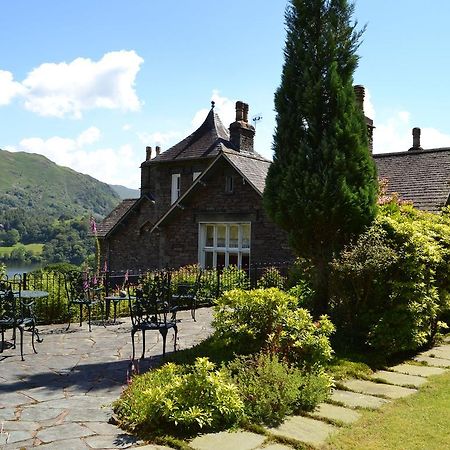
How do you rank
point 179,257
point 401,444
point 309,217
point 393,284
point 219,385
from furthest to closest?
point 179,257
point 309,217
point 393,284
point 219,385
point 401,444

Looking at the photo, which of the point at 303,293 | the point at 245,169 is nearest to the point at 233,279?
the point at 245,169

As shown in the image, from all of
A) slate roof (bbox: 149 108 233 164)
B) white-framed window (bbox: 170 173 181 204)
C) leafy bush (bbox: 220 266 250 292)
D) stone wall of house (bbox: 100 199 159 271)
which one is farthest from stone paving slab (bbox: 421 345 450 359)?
stone wall of house (bbox: 100 199 159 271)

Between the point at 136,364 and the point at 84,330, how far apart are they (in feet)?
12.5

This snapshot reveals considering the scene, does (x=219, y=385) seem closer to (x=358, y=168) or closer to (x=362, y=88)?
(x=358, y=168)

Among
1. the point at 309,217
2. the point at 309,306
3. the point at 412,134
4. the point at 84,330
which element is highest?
the point at 412,134

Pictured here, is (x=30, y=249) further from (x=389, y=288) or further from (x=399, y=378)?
(x=399, y=378)

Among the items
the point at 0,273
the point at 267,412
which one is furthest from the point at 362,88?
the point at 267,412

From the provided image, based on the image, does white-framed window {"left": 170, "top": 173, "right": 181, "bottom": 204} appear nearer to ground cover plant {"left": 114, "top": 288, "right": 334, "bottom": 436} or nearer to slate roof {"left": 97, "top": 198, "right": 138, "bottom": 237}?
slate roof {"left": 97, "top": 198, "right": 138, "bottom": 237}

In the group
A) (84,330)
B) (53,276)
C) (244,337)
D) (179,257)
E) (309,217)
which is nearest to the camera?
(244,337)

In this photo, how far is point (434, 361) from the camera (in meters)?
8.41

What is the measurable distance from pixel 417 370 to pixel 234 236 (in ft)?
43.7

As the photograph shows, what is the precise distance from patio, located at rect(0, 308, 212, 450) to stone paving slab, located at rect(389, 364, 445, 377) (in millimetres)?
3651

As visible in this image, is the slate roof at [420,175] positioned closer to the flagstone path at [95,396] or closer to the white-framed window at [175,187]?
the flagstone path at [95,396]

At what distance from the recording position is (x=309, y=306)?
10.2 meters
